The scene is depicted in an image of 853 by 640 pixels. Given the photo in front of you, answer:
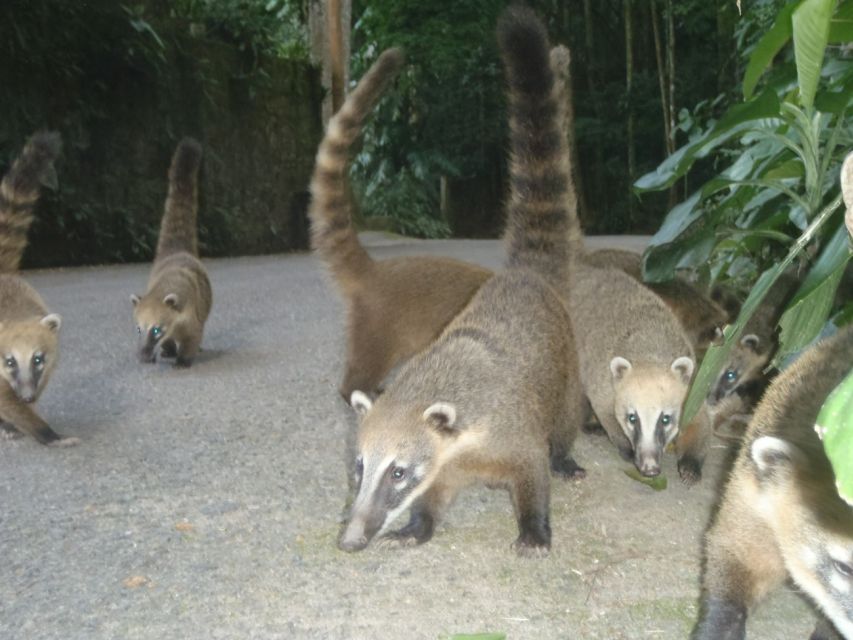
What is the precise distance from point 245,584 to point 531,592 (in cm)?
74

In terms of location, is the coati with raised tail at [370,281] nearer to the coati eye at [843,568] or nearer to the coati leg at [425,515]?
the coati leg at [425,515]

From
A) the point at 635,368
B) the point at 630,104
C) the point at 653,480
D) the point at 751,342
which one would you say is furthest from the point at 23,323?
the point at 630,104

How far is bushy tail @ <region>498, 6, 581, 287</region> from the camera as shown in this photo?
11.3ft

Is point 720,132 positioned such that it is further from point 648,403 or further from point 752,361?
point 752,361

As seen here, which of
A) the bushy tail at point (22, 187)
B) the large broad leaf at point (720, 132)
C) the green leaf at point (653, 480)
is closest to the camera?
the large broad leaf at point (720, 132)

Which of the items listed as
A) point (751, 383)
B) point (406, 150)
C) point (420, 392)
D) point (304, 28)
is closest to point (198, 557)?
point (420, 392)

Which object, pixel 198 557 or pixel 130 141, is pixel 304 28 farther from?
pixel 198 557

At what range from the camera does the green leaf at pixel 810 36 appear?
182 centimetres

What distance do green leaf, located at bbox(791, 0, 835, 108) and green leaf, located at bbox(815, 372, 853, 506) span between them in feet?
3.79

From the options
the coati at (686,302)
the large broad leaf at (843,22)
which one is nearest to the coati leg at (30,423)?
the coati at (686,302)

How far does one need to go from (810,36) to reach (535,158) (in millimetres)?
1643

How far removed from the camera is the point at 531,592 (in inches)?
97.8

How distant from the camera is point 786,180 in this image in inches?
152

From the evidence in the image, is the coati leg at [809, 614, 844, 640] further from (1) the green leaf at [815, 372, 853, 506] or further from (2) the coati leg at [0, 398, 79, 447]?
(2) the coati leg at [0, 398, 79, 447]
